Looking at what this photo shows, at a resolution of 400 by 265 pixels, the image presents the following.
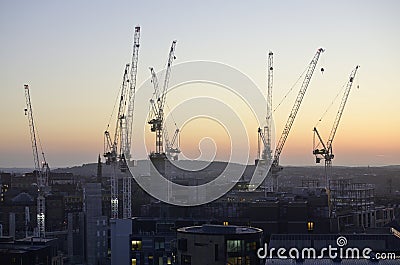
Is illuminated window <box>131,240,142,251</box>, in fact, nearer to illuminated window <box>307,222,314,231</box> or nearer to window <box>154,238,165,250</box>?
window <box>154,238,165,250</box>

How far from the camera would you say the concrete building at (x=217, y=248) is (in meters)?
25.7

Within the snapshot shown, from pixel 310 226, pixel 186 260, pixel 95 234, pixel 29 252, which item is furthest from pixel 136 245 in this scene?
pixel 186 260

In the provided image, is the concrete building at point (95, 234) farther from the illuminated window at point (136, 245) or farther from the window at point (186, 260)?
the window at point (186, 260)

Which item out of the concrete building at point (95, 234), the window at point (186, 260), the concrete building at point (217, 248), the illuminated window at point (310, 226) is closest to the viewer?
the concrete building at point (217, 248)

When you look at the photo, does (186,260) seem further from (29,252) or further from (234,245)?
(29,252)

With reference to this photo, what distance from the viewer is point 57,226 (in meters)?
64.4

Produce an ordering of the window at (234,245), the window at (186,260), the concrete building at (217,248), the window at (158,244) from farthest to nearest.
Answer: the window at (158,244), the window at (186,260), the window at (234,245), the concrete building at (217,248)

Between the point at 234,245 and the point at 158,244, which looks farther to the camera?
the point at 158,244

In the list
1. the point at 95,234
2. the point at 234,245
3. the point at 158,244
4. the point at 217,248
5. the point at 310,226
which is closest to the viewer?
the point at 217,248

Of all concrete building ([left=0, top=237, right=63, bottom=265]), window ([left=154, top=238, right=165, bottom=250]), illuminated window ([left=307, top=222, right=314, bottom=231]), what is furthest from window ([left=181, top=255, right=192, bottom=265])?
illuminated window ([left=307, top=222, right=314, bottom=231])

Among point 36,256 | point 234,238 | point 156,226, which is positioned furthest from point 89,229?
point 234,238

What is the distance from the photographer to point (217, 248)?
1013 inches

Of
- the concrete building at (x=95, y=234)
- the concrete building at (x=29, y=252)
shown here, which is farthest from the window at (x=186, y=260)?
the concrete building at (x=95, y=234)

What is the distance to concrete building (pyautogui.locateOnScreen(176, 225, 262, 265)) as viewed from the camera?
25719 millimetres
